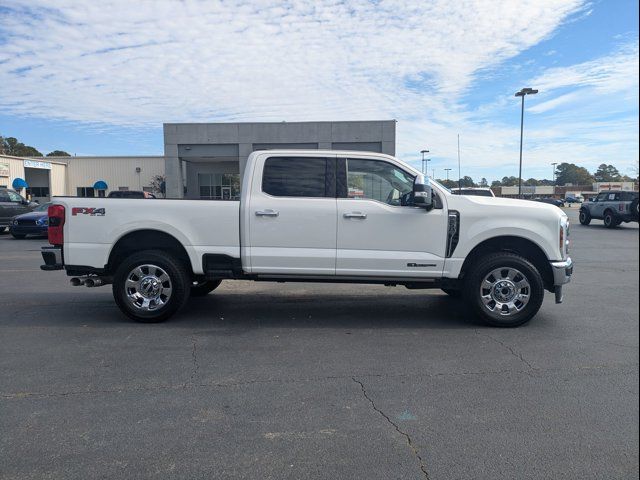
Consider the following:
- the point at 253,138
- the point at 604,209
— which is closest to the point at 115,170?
the point at 253,138

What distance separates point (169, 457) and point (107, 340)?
9.25 ft

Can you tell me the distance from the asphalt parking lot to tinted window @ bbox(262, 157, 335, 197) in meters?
1.67

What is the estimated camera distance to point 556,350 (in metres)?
5.34

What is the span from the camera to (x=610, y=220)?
24156mm

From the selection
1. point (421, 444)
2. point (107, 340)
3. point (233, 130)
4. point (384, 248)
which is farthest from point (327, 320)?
point (233, 130)

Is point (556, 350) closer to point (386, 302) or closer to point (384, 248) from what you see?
point (384, 248)

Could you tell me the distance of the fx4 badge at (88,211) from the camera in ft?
20.4

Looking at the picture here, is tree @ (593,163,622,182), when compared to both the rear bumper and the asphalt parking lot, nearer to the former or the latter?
the asphalt parking lot

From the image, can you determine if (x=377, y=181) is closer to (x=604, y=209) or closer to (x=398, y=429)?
(x=398, y=429)

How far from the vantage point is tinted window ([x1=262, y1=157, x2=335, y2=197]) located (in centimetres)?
626

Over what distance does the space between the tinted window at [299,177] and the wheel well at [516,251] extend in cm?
191

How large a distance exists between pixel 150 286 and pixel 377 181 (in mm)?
3110

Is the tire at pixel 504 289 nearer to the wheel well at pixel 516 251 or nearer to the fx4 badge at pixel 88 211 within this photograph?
the wheel well at pixel 516 251

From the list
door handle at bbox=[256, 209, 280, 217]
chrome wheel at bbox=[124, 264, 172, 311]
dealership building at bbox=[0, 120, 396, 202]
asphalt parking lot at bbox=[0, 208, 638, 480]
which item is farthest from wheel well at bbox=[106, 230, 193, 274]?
dealership building at bbox=[0, 120, 396, 202]
